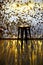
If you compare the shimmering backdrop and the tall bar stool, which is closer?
the shimmering backdrop

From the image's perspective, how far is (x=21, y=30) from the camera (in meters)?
5.79

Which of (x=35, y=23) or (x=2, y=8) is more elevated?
(x=2, y=8)

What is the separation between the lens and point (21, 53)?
5461 millimetres

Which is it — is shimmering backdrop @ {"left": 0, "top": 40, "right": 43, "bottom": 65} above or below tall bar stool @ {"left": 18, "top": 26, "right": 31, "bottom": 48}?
below

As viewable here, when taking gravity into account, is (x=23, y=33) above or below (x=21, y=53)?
above

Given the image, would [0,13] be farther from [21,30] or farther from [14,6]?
[21,30]

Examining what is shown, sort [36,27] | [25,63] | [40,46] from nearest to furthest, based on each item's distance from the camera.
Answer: [25,63] → [40,46] → [36,27]

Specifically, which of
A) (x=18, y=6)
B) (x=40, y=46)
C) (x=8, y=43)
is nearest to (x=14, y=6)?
(x=18, y=6)

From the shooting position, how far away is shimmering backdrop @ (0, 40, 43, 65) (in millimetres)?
5145

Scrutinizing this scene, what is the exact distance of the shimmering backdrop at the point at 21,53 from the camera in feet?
16.9

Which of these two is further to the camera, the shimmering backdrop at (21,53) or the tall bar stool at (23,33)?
the tall bar stool at (23,33)

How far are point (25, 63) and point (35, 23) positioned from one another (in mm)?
1713

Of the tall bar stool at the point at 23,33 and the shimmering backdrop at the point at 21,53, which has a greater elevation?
the tall bar stool at the point at 23,33

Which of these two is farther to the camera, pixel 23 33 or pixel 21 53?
pixel 23 33
